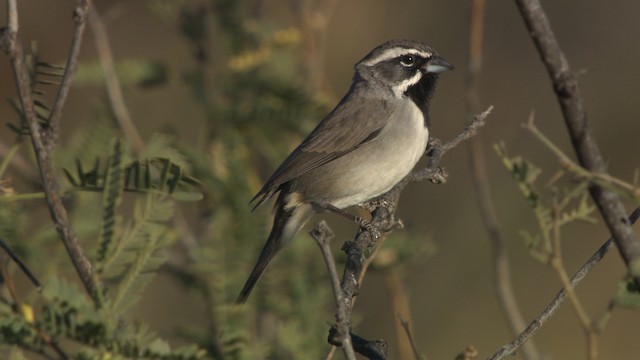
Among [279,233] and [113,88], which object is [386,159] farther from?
[113,88]

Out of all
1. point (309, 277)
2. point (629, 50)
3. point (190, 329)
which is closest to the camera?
point (190, 329)

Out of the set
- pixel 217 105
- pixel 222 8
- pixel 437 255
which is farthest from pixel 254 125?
pixel 437 255

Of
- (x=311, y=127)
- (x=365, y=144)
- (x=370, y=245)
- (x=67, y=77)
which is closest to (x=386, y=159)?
(x=365, y=144)

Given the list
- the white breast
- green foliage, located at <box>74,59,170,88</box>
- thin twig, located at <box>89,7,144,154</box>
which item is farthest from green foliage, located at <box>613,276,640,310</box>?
green foliage, located at <box>74,59,170,88</box>

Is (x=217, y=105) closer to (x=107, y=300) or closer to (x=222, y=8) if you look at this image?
(x=222, y=8)

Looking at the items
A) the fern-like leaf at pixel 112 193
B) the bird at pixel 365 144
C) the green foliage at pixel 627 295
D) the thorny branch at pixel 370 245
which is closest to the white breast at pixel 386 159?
the bird at pixel 365 144

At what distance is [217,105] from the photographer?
15.7ft

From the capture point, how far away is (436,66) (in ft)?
15.5

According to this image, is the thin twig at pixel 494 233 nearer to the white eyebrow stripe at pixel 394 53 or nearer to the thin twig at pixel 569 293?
the white eyebrow stripe at pixel 394 53

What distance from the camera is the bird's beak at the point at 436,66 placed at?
4.71m

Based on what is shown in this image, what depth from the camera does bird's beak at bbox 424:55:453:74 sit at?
4709mm

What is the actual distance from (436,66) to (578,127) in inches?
125

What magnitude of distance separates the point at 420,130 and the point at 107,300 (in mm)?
2651

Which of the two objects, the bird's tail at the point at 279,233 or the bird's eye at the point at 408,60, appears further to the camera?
the bird's eye at the point at 408,60
